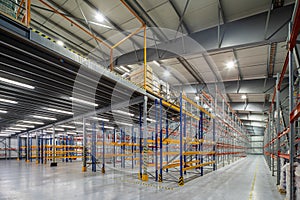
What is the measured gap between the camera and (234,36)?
7160 millimetres

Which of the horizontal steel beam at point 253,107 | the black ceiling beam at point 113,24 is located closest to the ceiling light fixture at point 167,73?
the black ceiling beam at point 113,24

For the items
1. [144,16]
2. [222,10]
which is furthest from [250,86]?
[144,16]

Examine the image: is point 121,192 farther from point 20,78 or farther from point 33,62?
point 20,78

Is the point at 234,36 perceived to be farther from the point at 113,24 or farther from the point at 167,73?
the point at 167,73

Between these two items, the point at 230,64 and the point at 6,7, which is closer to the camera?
the point at 6,7

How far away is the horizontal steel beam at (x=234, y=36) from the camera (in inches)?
252

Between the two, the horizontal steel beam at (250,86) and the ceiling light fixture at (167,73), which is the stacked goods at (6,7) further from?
the horizontal steel beam at (250,86)

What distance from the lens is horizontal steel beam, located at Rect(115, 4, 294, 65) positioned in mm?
6404

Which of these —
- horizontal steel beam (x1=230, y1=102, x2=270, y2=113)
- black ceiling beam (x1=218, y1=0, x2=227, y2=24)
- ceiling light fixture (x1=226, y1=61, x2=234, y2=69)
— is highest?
black ceiling beam (x1=218, y1=0, x2=227, y2=24)

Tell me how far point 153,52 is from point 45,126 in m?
12.4

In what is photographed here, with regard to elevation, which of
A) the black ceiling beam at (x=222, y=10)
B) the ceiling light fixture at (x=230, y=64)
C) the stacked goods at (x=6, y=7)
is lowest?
the stacked goods at (x=6, y=7)

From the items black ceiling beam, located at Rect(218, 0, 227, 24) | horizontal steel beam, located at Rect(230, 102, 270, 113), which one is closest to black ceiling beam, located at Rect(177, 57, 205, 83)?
black ceiling beam, located at Rect(218, 0, 227, 24)

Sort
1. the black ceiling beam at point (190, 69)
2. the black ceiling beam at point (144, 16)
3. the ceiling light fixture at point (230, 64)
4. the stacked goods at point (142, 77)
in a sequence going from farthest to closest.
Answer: the black ceiling beam at point (190, 69) → the ceiling light fixture at point (230, 64) → the stacked goods at point (142, 77) → the black ceiling beam at point (144, 16)

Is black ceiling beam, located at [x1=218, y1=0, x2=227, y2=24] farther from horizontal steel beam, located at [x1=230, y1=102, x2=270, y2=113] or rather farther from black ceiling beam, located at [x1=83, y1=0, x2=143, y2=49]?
horizontal steel beam, located at [x1=230, y1=102, x2=270, y2=113]
